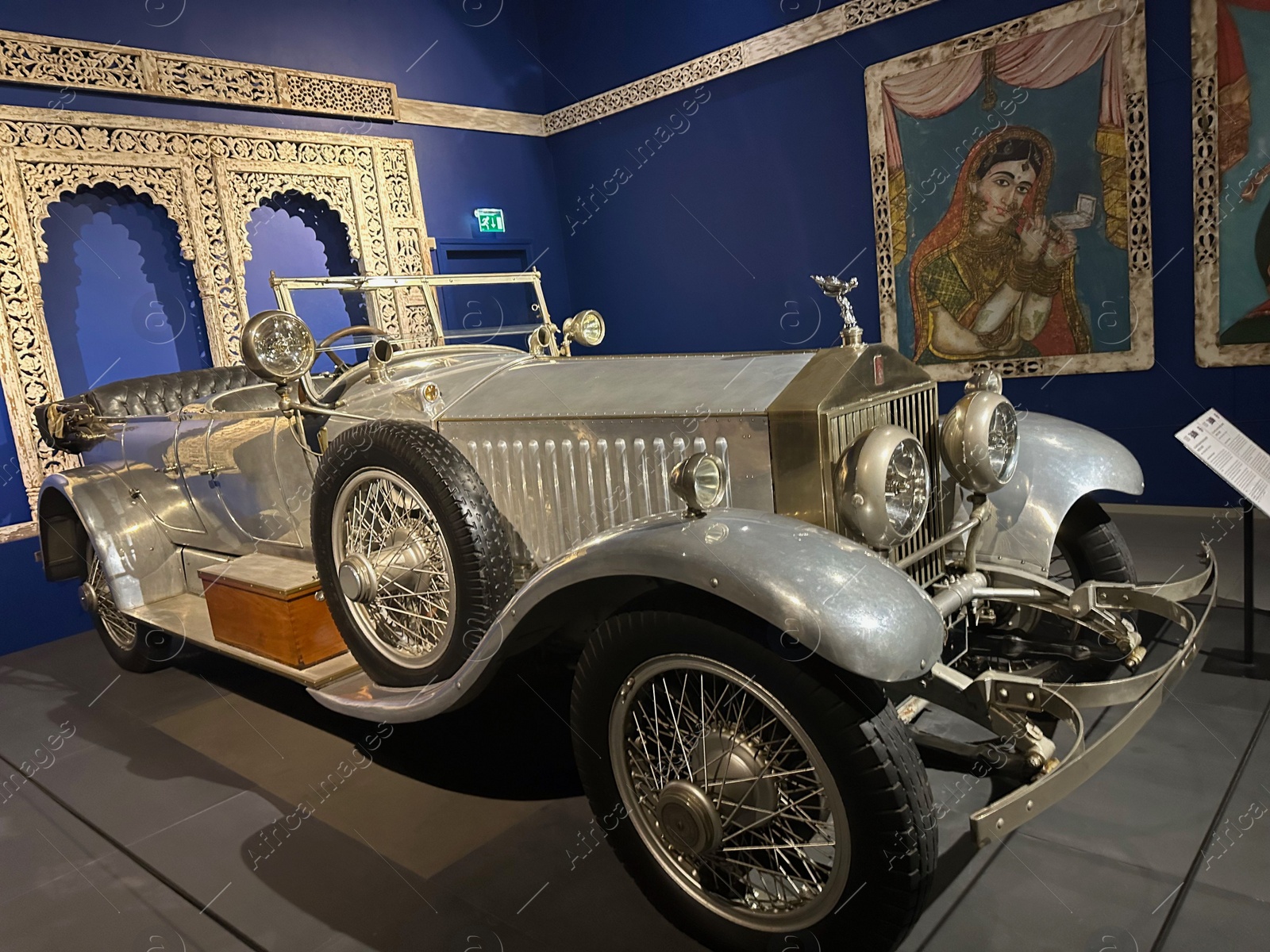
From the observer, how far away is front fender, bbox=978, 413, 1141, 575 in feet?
8.38

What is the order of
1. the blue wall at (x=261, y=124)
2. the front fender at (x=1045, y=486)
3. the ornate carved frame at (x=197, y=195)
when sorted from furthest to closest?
the blue wall at (x=261, y=124), the ornate carved frame at (x=197, y=195), the front fender at (x=1045, y=486)

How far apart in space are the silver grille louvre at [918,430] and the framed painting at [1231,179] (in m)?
3.16

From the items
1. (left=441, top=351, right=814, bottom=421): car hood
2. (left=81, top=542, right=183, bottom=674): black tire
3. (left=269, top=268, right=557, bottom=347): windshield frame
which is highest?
(left=269, top=268, right=557, bottom=347): windshield frame

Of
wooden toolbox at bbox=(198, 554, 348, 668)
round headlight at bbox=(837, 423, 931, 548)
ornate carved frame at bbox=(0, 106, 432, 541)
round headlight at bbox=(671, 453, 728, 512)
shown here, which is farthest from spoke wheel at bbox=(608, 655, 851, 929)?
ornate carved frame at bbox=(0, 106, 432, 541)

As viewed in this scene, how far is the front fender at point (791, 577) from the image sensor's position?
1541 millimetres

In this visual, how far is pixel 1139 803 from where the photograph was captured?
86.3 inches

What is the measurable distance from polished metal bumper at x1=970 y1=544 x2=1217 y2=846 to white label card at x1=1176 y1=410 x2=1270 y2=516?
0.37m

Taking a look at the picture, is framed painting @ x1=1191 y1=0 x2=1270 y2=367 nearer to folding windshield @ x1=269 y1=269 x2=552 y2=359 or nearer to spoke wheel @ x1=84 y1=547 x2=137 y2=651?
folding windshield @ x1=269 y1=269 x2=552 y2=359

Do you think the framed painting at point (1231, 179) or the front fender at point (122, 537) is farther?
the framed painting at point (1231, 179)

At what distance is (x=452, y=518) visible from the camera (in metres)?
2.30

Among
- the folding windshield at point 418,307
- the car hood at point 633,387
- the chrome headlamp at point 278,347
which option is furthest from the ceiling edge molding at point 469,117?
the car hood at point 633,387

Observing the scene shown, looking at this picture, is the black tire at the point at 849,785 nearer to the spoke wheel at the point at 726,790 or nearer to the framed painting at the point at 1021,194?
the spoke wheel at the point at 726,790

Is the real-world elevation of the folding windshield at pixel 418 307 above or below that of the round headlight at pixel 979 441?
above

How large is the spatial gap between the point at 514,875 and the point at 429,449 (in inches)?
45.2
